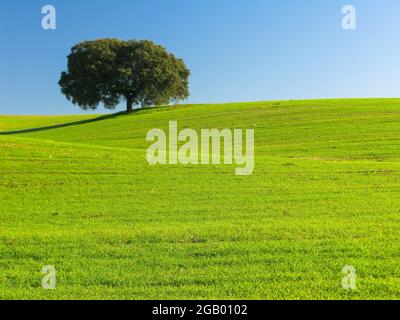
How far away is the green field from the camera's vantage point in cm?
967

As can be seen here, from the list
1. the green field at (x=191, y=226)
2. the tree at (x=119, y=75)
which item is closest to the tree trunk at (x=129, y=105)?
the tree at (x=119, y=75)

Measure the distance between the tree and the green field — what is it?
45.1 meters

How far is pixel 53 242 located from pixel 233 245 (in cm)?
487

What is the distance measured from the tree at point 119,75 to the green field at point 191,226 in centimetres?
4509

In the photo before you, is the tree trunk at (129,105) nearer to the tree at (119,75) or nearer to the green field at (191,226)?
the tree at (119,75)

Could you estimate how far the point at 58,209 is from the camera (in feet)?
57.2

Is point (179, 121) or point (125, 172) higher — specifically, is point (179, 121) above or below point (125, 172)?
above

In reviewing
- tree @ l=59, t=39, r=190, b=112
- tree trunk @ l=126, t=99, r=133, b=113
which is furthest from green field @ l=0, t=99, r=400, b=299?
tree trunk @ l=126, t=99, r=133, b=113

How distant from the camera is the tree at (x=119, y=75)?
3000 inches

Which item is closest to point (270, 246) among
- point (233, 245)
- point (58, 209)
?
point (233, 245)

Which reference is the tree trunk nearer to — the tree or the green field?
the tree
